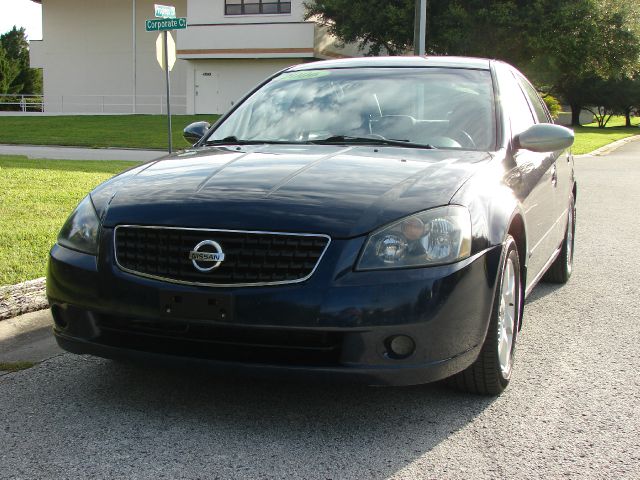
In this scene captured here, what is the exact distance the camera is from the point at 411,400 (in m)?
3.78

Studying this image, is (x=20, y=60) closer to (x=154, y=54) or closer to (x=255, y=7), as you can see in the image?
(x=154, y=54)

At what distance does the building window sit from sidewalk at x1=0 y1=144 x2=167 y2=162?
17.8 m

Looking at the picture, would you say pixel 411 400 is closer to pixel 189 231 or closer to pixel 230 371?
pixel 230 371

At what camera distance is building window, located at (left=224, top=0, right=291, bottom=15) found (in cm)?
3775

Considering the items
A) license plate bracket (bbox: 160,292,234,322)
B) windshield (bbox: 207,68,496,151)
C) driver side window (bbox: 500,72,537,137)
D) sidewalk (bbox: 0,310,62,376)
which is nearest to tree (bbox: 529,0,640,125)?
driver side window (bbox: 500,72,537,137)

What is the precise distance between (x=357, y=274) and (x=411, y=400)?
895mm

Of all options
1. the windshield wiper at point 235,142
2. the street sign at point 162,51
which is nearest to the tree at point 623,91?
the street sign at point 162,51

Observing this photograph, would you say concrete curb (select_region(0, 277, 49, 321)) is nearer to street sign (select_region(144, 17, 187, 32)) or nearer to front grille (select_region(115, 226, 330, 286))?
front grille (select_region(115, 226, 330, 286))

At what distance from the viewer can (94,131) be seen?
28.0 m

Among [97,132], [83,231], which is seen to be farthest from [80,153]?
[83,231]

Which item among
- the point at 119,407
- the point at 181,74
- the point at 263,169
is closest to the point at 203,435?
the point at 119,407

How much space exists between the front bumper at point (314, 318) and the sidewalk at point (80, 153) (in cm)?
1505

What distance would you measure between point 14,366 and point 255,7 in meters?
36.0

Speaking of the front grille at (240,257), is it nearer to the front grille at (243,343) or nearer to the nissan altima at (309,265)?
the nissan altima at (309,265)
